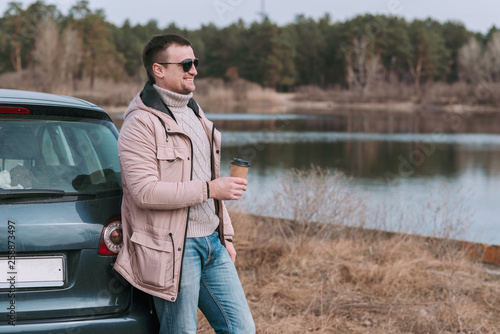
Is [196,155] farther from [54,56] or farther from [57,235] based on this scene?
[54,56]

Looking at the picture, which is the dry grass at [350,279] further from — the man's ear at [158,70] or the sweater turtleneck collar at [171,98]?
the man's ear at [158,70]

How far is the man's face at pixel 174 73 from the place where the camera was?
262 cm

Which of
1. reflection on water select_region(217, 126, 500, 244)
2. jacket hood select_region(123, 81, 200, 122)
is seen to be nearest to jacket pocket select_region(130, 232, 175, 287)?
jacket hood select_region(123, 81, 200, 122)

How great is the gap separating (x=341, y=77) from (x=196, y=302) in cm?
9869

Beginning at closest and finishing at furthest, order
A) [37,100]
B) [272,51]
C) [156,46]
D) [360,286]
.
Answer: [156,46] < [37,100] < [360,286] < [272,51]

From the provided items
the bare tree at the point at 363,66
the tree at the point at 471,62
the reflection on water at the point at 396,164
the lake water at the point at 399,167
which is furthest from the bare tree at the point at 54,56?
the tree at the point at 471,62

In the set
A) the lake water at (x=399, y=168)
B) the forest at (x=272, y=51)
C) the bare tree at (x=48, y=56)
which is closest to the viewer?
the lake water at (x=399, y=168)

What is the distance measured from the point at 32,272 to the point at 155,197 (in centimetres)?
66

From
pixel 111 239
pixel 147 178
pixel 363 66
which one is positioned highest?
pixel 363 66

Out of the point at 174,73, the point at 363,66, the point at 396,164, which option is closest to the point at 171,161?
the point at 174,73

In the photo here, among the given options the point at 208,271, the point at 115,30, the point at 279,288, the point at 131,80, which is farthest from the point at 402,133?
the point at 115,30

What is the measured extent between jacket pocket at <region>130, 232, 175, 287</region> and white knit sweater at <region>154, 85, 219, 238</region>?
0.15 metres

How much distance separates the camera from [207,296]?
8.77 feet

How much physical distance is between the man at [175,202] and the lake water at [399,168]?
4760mm
